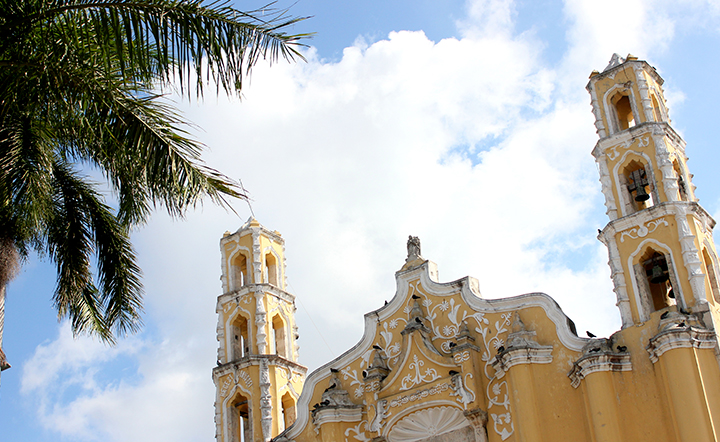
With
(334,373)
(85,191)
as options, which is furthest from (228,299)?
(85,191)

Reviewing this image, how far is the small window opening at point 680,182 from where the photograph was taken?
1517 centimetres

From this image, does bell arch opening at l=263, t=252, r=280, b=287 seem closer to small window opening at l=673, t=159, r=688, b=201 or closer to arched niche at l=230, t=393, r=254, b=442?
arched niche at l=230, t=393, r=254, b=442

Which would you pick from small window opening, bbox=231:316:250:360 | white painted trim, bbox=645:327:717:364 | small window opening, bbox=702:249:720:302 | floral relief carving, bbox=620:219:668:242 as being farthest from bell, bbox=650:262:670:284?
small window opening, bbox=231:316:250:360

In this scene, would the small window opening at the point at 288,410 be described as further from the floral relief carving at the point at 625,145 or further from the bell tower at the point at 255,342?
the floral relief carving at the point at 625,145

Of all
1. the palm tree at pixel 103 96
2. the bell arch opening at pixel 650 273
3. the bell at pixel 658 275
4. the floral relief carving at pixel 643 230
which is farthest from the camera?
the floral relief carving at pixel 643 230

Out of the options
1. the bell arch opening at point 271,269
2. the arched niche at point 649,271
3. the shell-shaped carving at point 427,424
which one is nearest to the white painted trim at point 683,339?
the arched niche at point 649,271

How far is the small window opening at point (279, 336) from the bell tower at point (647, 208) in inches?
306

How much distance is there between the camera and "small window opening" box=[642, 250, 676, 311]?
1417 centimetres

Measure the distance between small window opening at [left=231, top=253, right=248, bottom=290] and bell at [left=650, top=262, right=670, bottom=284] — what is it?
9388mm

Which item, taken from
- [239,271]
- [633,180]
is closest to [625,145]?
[633,180]

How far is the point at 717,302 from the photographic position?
13.9 metres

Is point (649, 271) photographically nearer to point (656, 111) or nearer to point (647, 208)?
point (647, 208)

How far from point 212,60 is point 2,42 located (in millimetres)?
2266

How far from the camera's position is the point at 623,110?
17.0 meters
